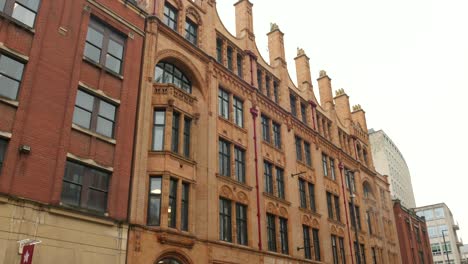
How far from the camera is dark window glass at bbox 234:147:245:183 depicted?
98.3ft

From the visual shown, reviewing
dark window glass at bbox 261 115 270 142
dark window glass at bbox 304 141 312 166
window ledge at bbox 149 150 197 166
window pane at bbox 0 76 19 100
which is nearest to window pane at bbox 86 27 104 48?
window pane at bbox 0 76 19 100

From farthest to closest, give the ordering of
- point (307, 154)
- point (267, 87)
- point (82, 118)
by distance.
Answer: point (307, 154), point (267, 87), point (82, 118)

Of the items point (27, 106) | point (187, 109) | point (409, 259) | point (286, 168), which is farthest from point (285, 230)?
point (409, 259)

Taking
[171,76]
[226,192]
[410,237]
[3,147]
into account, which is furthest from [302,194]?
[410,237]

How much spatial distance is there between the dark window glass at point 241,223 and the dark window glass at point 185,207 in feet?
15.1

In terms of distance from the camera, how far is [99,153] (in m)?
20.7

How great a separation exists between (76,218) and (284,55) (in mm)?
27421

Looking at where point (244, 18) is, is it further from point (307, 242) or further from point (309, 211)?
point (307, 242)

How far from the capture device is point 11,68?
60.4 feet

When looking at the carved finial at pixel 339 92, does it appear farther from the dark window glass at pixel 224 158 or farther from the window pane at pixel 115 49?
the window pane at pixel 115 49

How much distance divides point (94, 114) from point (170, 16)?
10.5 m

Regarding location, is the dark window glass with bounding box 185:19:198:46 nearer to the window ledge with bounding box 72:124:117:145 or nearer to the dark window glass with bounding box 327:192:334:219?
the window ledge with bounding box 72:124:117:145

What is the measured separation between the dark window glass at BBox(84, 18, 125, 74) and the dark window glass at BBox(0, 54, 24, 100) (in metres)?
3.99

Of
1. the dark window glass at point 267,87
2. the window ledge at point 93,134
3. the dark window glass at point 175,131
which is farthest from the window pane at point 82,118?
the dark window glass at point 267,87
